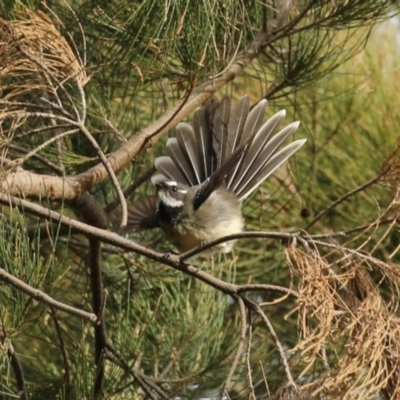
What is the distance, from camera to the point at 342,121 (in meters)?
3.41

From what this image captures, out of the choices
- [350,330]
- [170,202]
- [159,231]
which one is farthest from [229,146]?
[350,330]

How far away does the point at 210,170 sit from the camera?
104 inches

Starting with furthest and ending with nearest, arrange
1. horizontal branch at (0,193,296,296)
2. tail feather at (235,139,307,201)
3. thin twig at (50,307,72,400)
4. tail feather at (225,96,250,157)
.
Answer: tail feather at (225,96,250,157), tail feather at (235,139,307,201), thin twig at (50,307,72,400), horizontal branch at (0,193,296,296)

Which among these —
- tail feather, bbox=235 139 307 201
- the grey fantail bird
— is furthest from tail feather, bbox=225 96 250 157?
tail feather, bbox=235 139 307 201

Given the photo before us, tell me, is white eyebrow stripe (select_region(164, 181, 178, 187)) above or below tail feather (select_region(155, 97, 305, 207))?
below

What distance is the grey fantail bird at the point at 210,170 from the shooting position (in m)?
2.47

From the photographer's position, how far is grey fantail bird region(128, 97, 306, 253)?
2469 mm

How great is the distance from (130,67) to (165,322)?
2.80 ft

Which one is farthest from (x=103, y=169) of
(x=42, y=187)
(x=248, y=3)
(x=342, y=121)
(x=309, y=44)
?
(x=342, y=121)

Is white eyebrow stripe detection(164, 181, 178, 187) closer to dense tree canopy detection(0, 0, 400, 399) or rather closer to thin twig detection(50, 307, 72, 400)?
dense tree canopy detection(0, 0, 400, 399)

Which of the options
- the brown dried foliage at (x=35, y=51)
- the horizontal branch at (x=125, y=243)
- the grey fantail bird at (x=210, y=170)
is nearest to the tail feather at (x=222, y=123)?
the grey fantail bird at (x=210, y=170)

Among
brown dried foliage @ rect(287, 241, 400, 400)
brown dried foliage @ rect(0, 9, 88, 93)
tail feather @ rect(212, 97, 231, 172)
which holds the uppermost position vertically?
brown dried foliage @ rect(287, 241, 400, 400)

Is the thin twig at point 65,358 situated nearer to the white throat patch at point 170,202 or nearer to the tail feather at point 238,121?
the white throat patch at point 170,202

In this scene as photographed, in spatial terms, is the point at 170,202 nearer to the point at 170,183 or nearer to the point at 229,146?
the point at 170,183
